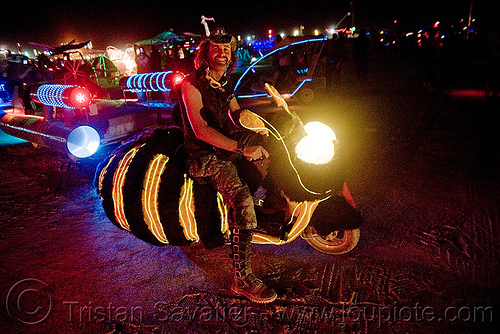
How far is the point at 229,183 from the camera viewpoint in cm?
267

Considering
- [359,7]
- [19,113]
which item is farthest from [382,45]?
[359,7]

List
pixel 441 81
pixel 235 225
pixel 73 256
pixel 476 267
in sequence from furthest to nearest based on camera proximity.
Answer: pixel 441 81 → pixel 73 256 → pixel 476 267 → pixel 235 225

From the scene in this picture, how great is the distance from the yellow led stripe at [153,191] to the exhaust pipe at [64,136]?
3.84 meters

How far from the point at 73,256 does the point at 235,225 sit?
2.14m

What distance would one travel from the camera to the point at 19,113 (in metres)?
7.93

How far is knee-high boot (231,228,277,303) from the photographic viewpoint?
9.07ft

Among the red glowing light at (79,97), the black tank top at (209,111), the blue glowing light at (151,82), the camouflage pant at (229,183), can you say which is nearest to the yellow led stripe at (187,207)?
the camouflage pant at (229,183)

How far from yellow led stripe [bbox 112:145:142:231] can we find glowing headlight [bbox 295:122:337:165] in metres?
1.66

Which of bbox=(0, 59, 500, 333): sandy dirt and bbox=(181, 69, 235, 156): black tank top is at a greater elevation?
bbox=(181, 69, 235, 156): black tank top

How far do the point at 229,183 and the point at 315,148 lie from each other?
2.56 ft

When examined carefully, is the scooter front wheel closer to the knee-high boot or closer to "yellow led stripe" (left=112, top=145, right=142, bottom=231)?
the knee-high boot

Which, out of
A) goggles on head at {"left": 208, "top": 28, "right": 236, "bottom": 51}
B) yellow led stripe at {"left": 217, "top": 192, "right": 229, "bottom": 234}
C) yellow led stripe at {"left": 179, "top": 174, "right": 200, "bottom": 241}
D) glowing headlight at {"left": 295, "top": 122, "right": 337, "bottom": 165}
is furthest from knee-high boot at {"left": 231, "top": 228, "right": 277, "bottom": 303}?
goggles on head at {"left": 208, "top": 28, "right": 236, "bottom": 51}

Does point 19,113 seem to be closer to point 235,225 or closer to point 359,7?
point 235,225

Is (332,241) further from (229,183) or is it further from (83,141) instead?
(83,141)
